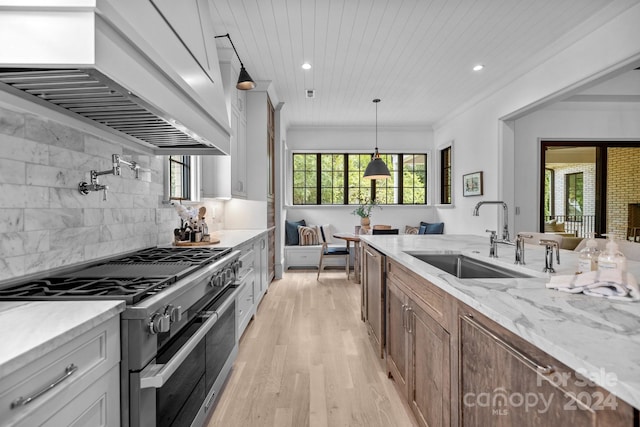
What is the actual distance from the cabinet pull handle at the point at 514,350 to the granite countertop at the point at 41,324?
3.66 ft

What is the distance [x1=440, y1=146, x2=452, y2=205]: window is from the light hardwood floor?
12.6 feet

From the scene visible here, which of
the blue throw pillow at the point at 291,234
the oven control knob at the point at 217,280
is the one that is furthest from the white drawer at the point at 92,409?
the blue throw pillow at the point at 291,234

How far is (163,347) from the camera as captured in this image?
1.20 metres

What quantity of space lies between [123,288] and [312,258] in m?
5.06

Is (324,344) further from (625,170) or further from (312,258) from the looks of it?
(625,170)

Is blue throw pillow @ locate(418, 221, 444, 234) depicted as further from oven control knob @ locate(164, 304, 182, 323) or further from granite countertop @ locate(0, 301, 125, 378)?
granite countertop @ locate(0, 301, 125, 378)

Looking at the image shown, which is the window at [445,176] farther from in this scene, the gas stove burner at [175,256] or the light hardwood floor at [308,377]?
the gas stove burner at [175,256]

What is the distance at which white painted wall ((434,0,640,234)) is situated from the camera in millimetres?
2846

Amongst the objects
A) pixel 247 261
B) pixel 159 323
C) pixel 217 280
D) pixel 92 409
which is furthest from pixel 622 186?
pixel 92 409

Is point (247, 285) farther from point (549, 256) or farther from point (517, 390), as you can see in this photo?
point (517, 390)

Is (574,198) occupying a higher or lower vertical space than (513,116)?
lower

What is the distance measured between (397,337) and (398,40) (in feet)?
9.32

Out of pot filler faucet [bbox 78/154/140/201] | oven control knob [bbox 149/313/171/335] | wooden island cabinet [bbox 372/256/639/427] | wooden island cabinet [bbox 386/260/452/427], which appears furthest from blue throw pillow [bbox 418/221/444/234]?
oven control knob [bbox 149/313/171/335]

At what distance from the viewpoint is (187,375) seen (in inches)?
54.2
